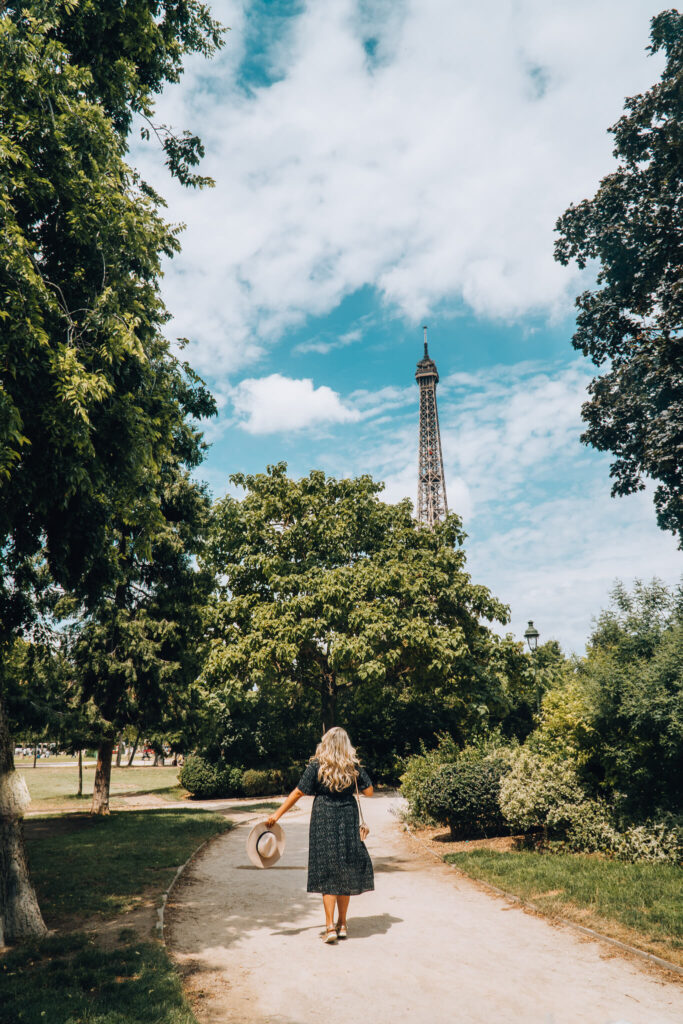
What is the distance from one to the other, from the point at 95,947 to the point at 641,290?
2079 centimetres

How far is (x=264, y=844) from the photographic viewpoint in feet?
22.6

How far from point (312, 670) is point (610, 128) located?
68.7ft

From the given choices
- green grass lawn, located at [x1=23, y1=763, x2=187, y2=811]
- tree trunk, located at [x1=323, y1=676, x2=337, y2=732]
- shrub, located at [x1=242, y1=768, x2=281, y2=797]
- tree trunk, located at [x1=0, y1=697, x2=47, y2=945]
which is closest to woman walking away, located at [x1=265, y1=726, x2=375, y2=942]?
Answer: tree trunk, located at [x1=0, y1=697, x2=47, y2=945]

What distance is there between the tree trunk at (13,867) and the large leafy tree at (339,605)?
1271 centimetres

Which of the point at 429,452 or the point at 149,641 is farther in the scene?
the point at 429,452

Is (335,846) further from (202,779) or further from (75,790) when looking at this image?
(75,790)

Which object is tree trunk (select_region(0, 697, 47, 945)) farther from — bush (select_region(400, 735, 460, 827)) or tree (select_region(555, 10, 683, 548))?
tree (select_region(555, 10, 683, 548))

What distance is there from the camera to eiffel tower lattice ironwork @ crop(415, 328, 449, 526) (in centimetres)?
5628

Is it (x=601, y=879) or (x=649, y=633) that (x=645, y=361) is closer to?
(x=649, y=633)

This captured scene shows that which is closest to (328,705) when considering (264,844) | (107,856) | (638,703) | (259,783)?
(259,783)

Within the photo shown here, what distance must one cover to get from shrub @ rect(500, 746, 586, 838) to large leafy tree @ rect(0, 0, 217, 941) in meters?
7.41

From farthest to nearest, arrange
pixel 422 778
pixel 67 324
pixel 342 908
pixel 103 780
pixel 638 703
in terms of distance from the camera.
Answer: pixel 103 780
pixel 422 778
pixel 638 703
pixel 67 324
pixel 342 908

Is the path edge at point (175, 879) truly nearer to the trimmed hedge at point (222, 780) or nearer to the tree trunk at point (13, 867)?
the tree trunk at point (13, 867)

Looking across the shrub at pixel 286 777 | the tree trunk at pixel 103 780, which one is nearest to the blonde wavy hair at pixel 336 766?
the tree trunk at pixel 103 780
